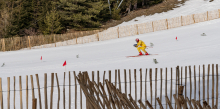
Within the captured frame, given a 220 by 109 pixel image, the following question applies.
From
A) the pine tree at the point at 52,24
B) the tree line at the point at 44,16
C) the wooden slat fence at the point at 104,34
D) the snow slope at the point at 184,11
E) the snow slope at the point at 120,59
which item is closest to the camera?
the snow slope at the point at 120,59

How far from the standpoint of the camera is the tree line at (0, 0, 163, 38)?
30469 millimetres

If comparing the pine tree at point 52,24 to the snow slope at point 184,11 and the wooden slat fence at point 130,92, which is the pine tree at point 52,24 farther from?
the wooden slat fence at point 130,92

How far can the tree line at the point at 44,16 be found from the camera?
30469 mm

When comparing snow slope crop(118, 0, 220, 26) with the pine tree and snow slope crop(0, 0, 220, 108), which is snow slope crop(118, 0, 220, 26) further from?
snow slope crop(0, 0, 220, 108)

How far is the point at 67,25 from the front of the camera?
36.3 meters

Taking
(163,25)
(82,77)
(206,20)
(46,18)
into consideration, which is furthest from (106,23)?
(82,77)

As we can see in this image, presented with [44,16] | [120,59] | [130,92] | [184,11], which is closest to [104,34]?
[44,16]

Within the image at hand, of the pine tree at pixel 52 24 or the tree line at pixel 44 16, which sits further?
the pine tree at pixel 52 24

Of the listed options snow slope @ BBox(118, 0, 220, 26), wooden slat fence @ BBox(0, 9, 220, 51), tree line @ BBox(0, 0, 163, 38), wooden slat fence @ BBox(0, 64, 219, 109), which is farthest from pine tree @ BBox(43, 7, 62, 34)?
wooden slat fence @ BBox(0, 64, 219, 109)

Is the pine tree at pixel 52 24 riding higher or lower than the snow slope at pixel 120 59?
higher

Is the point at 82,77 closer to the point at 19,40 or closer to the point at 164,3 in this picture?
the point at 19,40

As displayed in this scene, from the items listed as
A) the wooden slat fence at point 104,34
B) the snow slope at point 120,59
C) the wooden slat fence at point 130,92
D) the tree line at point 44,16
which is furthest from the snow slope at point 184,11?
the wooden slat fence at point 130,92

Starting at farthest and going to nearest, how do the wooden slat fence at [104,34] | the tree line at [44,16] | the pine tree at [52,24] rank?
the pine tree at [52,24]
the tree line at [44,16]
the wooden slat fence at [104,34]

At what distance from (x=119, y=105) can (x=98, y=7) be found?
1231 inches
